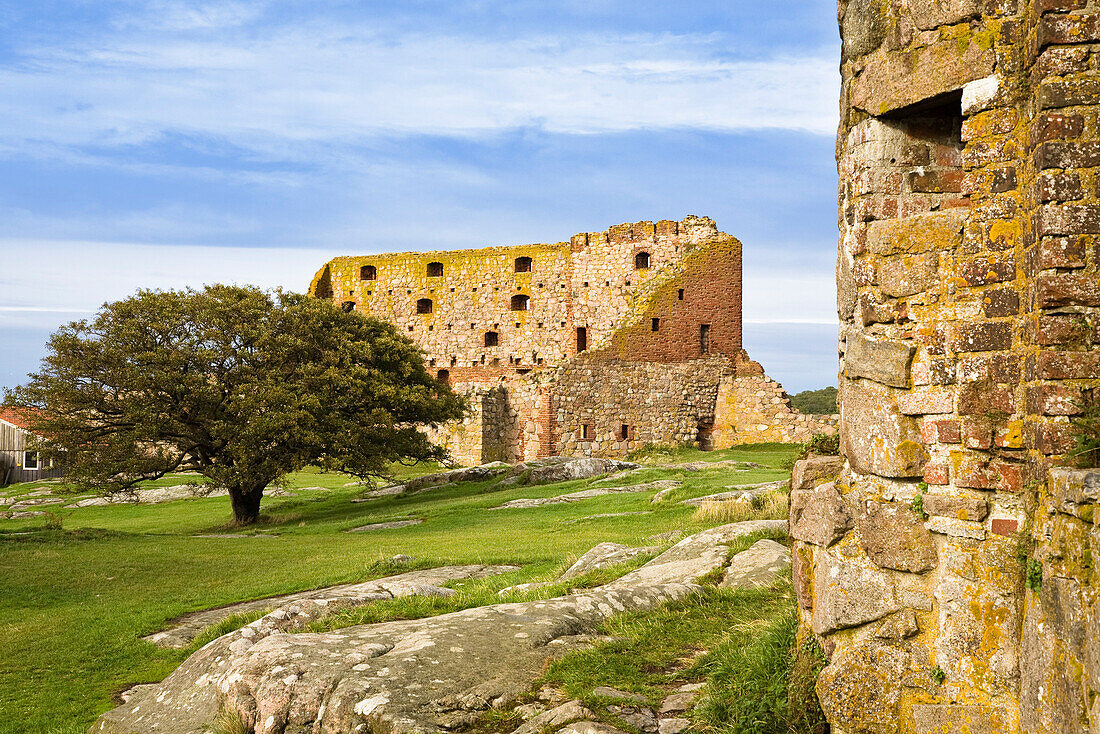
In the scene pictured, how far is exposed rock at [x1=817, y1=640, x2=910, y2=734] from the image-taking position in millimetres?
4957

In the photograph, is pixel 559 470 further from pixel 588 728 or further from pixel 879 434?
pixel 879 434

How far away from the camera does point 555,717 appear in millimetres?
5594

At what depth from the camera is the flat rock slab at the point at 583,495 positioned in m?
21.4

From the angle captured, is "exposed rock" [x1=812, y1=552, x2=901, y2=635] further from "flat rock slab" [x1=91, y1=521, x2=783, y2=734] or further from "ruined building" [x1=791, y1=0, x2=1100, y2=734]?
"flat rock slab" [x1=91, y1=521, x2=783, y2=734]

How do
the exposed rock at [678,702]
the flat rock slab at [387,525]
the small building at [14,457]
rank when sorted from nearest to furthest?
the exposed rock at [678,702], the flat rock slab at [387,525], the small building at [14,457]

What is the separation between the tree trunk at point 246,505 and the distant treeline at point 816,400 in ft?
148

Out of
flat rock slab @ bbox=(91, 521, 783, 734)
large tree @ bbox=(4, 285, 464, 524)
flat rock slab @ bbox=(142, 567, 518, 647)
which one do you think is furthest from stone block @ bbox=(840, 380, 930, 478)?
large tree @ bbox=(4, 285, 464, 524)

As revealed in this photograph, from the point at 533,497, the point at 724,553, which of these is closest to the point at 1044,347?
the point at 724,553

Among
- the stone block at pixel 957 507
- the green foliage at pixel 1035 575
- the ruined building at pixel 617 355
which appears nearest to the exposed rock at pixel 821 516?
the stone block at pixel 957 507

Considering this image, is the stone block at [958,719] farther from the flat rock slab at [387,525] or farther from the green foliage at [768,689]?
the flat rock slab at [387,525]

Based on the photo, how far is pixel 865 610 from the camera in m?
5.09

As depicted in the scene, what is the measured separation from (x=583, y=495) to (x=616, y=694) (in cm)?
1618

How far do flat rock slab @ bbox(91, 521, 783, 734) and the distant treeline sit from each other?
186 feet

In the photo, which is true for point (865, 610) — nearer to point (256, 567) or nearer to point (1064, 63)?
point (1064, 63)
